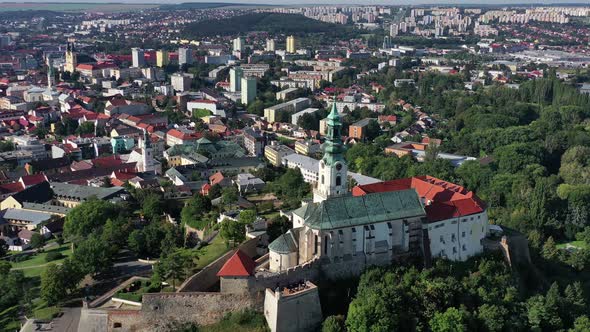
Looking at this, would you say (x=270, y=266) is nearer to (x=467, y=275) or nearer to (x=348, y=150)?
(x=467, y=275)

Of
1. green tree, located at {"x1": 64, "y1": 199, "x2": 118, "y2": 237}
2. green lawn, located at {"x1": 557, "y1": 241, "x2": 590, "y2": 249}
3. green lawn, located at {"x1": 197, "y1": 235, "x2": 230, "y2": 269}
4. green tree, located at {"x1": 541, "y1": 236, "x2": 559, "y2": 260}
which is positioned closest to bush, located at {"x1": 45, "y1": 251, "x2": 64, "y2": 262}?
green tree, located at {"x1": 64, "y1": 199, "x2": 118, "y2": 237}

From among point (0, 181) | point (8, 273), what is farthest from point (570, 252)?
point (0, 181)

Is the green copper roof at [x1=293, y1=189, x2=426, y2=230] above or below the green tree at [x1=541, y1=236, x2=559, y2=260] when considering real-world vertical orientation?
above

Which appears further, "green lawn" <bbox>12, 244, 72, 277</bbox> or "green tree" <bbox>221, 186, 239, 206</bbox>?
"green tree" <bbox>221, 186, 239, 206</bbox>

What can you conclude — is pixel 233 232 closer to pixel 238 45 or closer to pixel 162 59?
pixel 162 59

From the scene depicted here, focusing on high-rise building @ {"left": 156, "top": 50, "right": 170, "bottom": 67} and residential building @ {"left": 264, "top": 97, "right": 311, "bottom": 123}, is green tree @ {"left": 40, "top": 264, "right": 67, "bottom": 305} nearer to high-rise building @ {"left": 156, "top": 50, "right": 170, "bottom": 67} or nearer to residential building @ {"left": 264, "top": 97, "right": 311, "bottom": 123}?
residential building @ {"left": 264, "top": 97, "right": 311, "bottom": 123}

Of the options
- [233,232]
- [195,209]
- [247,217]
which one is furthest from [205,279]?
[195,209]
